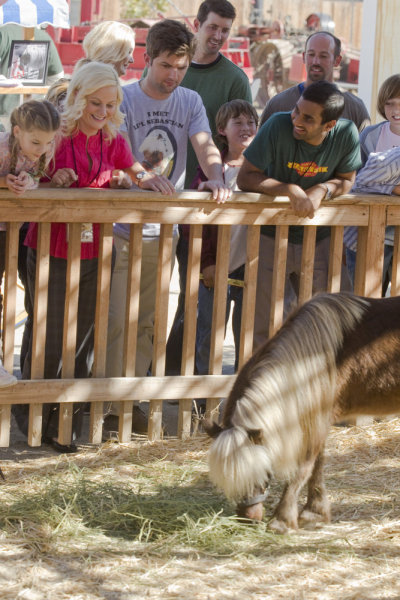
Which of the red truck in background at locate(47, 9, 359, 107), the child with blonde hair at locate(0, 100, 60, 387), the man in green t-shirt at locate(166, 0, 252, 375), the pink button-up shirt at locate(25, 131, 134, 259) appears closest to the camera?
the child with blonde hair at locate(0, 100, 60, 387)

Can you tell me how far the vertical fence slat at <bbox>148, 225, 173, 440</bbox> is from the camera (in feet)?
16.1

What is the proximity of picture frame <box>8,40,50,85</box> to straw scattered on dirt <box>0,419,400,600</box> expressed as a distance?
6.09 m

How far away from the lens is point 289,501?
3.93 metres

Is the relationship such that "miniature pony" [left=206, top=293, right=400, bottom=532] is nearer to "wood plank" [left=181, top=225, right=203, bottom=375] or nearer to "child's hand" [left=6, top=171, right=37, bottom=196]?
"wood plank" [left=181, top=225, right=203, bottom=375]

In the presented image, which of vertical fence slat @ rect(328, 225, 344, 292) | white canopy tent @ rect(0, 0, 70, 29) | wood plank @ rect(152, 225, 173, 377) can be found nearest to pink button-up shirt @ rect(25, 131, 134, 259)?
wood plank @ rect(152, 225, 173, 377)

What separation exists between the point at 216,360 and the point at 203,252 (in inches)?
27.8

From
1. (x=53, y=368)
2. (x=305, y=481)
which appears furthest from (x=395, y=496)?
(x=53, y=368)

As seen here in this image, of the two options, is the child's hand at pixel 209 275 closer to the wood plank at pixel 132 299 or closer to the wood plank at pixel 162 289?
the wood plank at pixel 162 289

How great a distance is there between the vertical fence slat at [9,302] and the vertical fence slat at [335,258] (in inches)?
71.8

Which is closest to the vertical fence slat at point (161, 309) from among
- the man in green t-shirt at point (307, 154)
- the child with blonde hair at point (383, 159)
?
the man in green t-shirt at point (307, 154)

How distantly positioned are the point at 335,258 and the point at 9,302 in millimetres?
1893

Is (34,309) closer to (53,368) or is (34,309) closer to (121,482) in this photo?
(53,368)

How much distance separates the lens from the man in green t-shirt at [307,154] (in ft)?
16.1

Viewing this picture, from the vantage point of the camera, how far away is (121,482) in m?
4.45
